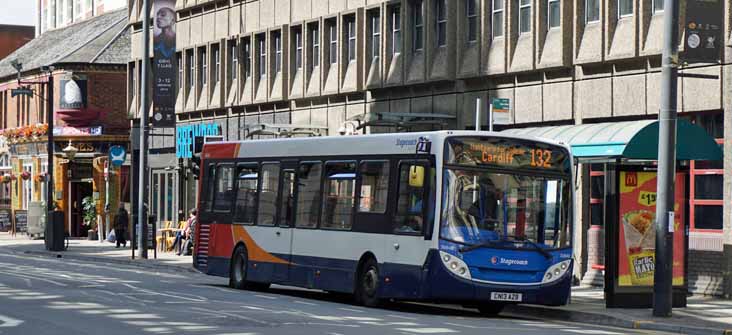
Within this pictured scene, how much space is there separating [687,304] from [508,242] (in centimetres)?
420

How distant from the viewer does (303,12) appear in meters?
47.8

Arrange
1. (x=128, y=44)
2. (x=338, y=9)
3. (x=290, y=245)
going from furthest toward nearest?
(x=128, y=44), (x=338, y=9), (x=290, y=245)

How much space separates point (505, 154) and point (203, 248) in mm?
9927

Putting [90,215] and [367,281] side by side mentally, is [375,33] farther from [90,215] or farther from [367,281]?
[90,215]

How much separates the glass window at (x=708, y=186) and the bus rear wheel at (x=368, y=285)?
278 inches

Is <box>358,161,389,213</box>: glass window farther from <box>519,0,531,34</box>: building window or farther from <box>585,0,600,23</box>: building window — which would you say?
<box>519,0,531,34</box>: building window

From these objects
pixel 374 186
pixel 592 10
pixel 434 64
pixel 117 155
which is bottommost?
pixel 374 186

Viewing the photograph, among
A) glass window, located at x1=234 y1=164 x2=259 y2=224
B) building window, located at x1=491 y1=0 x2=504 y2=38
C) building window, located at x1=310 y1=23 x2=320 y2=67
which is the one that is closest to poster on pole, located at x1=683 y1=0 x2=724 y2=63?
glass window, located at x1=234 y1=164 x2=259 y2=224

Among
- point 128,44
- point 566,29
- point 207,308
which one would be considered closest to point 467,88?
point 566,29

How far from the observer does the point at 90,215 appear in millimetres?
68750

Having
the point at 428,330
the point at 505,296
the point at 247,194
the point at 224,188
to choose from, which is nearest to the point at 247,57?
the point at 224,188

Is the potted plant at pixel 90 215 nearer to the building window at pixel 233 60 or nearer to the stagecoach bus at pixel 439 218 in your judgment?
the building window at pixel 233 60

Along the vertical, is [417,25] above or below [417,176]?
above

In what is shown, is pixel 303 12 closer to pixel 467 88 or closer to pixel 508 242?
pixel 467 88
